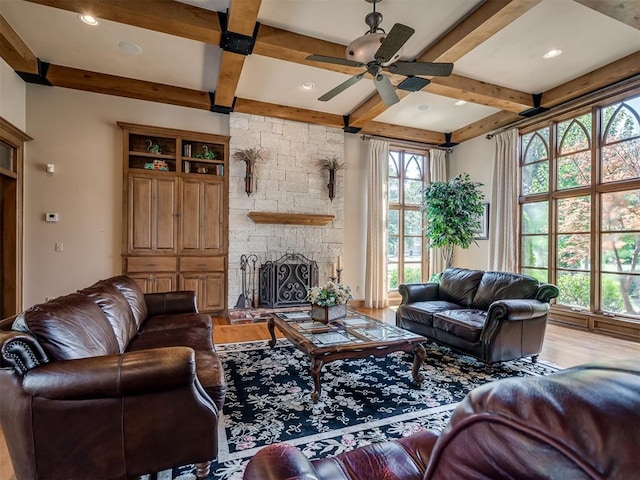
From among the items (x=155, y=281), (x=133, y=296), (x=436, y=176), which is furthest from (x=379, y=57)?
(x=436, y=176)

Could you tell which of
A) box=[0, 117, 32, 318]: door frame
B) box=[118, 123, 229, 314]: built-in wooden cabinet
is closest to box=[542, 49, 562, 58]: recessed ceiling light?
box=[118, 123, 229, 314]: built-in wooden cabinet

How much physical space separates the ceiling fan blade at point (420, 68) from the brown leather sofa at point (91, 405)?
274 centimetres

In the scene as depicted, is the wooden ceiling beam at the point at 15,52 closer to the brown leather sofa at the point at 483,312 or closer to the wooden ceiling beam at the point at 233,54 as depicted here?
the wooden ceiling beam at the point at 233,54

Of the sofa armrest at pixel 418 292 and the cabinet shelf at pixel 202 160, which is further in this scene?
the cabinet shelf at pixel 202 160

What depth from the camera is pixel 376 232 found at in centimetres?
603

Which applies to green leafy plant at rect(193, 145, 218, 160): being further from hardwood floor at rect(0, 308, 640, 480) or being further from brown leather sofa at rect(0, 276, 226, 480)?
brown leather sofa at rect(0, 276, 226, 480)

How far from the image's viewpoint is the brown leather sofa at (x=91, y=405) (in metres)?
1.36

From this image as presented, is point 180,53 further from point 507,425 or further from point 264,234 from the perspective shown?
point 507,425

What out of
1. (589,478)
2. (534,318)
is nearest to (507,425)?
(589,478)

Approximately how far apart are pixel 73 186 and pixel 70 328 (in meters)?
3.80

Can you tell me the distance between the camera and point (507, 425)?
1.37ft

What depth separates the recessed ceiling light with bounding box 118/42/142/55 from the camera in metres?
3.68

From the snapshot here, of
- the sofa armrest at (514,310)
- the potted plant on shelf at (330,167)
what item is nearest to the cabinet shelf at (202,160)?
the potted plant on shelf at (330,167)

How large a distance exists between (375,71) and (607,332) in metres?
4.47
